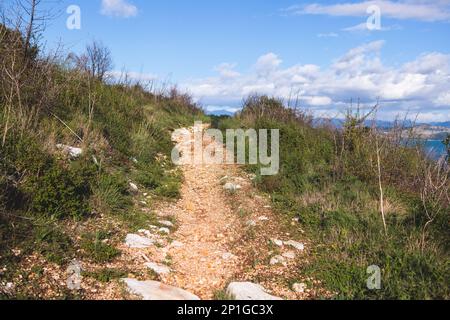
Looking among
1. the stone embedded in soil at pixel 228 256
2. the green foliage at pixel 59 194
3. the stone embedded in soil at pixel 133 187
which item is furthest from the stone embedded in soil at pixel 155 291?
the stone embedded in soil at pixel 133 187

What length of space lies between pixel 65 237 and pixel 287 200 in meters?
3.69

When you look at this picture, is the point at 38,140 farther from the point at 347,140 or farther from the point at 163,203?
the point at 347,140

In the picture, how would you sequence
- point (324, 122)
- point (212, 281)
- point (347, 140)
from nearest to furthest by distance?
point (212, 281) → point (347, 140) → point (324, 122)

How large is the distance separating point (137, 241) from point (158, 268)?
2.35 ft

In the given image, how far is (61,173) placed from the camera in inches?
211

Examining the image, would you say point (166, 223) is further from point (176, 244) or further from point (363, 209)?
point (363, 209)

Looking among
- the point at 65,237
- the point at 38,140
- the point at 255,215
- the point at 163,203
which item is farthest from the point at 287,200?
the point at 38,140

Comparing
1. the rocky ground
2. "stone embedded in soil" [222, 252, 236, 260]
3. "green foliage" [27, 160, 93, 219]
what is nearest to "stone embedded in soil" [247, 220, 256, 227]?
the rocky ground

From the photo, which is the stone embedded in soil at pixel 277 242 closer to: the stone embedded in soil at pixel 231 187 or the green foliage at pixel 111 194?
the stone embedded in soil at pixel 231 187

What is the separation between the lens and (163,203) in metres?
6.64

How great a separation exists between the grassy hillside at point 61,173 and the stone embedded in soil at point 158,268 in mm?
457

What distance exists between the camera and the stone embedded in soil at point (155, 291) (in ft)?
12.3

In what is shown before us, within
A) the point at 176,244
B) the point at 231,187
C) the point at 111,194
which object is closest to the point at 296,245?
the point at 176,244
